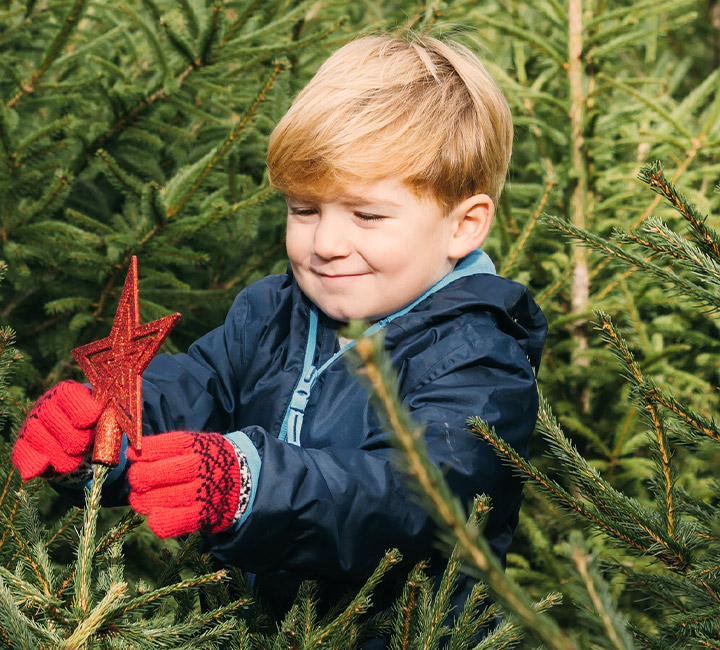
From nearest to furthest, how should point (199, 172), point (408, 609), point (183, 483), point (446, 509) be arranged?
point (446, 509) < point (183, 483) < point (408, 609) < point (199, 172)

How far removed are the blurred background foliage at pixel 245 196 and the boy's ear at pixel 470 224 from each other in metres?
0.62

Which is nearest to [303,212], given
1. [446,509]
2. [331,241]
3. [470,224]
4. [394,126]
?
[331,241]

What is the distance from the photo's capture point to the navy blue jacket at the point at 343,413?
4.46 feet

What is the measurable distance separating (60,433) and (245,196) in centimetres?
161

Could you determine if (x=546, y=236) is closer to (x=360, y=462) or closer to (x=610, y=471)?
(x=610, y=471)

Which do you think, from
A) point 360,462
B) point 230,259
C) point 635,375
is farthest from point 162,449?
point 230,259

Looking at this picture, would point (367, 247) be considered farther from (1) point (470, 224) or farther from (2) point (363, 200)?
(1) point (470, 224)

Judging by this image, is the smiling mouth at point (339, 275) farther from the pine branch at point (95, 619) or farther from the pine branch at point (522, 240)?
the pine branch at point (522, 240)

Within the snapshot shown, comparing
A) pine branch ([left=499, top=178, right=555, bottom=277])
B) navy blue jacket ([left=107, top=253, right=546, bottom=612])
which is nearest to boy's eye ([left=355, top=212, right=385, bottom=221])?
navy blue jacket ([left=107, top=253, right=546, bottom=612])

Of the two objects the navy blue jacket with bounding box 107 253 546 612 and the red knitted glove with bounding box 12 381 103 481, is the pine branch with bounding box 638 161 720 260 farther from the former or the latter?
the red knitted glove with bounding box 12 381 103 481

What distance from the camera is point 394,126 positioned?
1.74 m

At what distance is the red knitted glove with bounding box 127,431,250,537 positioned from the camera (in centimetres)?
121

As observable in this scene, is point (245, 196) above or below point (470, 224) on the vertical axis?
below

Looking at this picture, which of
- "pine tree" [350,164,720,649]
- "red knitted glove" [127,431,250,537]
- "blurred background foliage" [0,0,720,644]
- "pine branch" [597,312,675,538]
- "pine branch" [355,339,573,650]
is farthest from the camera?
"blurred background foliage" [0,0,720,644]
